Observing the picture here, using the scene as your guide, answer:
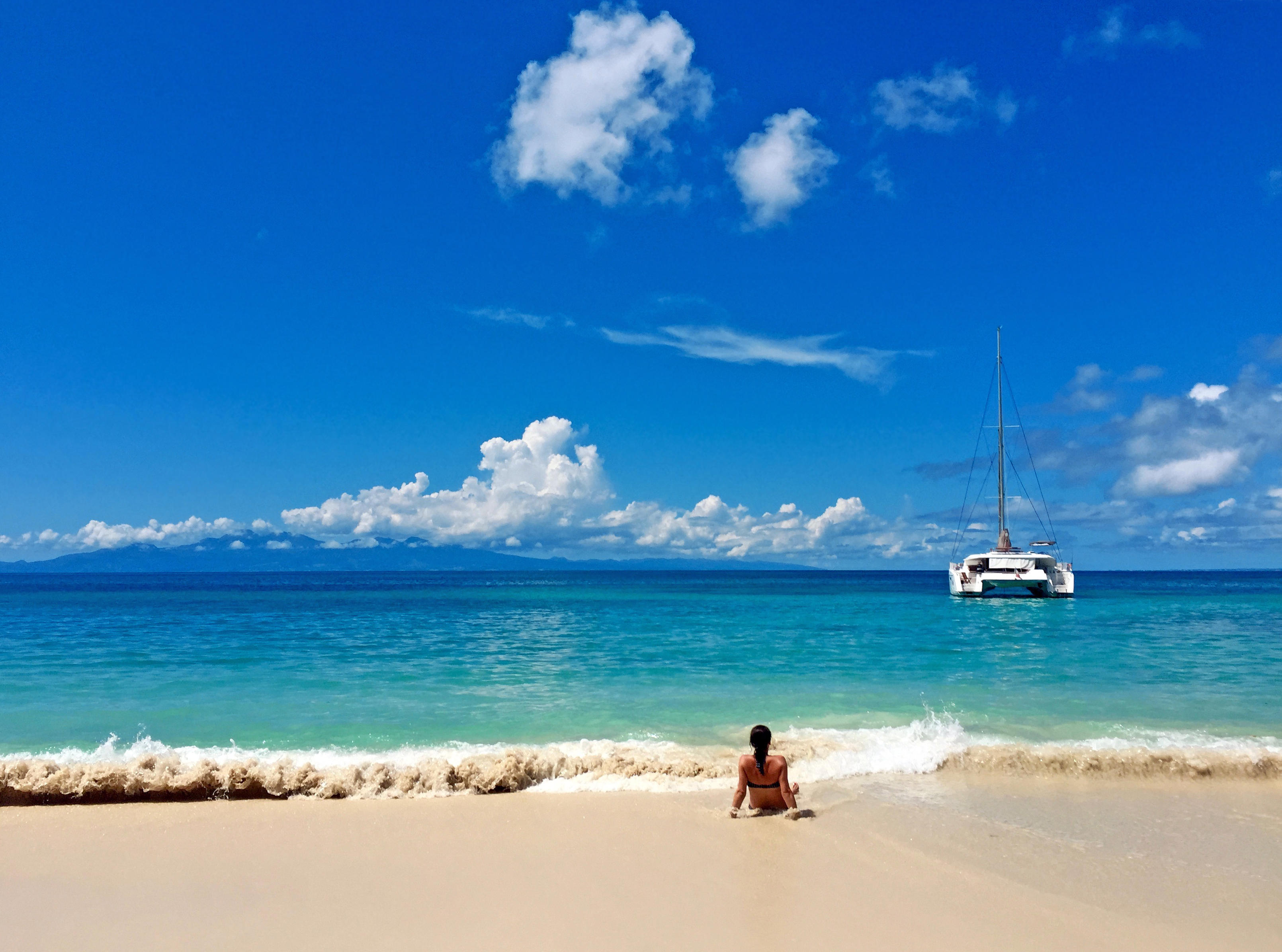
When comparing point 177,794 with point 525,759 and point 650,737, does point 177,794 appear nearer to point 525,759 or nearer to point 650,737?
point 525,759

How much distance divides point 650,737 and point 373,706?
5.59 meters

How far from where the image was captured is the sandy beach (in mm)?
5078

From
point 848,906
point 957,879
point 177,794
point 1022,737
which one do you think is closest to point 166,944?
point 177,794

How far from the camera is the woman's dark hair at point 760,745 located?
723 cm

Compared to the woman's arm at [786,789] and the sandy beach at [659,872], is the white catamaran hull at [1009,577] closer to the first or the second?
the sandy beach at [659,872]

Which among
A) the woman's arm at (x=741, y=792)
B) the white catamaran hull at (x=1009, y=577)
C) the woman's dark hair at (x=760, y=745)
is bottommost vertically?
the white catamaran hull at (x=1009, y=577)

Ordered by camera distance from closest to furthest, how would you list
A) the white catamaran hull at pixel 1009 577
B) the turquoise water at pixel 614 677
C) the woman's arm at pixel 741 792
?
the woman's arm at pixel 741 792 < the turquoise water at pixel 614 677 < the white catamaran hull at pixel 1009 577

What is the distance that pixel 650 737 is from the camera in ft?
35.5

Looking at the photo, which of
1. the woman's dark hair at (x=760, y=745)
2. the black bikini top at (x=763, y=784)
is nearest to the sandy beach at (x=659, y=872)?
the black bikini top at (x=763, y=784)

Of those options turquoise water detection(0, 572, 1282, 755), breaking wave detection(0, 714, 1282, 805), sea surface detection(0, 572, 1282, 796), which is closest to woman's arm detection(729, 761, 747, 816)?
breaking wave detection(0, 714, 1282, 805)

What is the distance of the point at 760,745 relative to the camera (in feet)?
23.7

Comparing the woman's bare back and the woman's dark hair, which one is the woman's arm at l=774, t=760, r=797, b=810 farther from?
the woman's dark hair

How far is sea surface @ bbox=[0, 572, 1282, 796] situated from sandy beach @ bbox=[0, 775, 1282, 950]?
658 millimetres

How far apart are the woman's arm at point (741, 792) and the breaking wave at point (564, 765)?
96 centimetres
